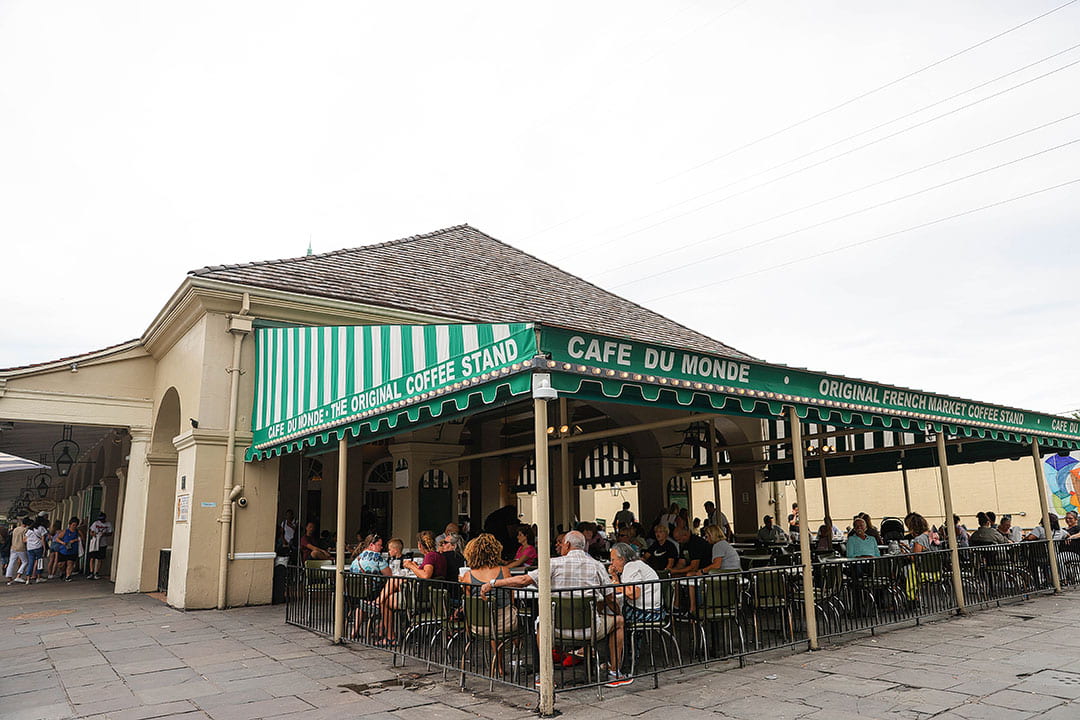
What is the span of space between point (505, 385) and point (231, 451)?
696 centimetres

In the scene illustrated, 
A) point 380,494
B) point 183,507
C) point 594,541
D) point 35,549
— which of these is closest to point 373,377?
point 594,541

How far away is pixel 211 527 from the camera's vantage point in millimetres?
11000

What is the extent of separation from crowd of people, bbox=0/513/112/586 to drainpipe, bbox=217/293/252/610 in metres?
7.93

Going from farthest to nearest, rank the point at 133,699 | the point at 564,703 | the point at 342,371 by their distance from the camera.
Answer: the point at 342,371 → the point at 133,699 → the point at 564,703

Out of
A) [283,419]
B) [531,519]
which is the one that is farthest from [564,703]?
[531,519]

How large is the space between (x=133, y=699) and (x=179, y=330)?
8.27 metres

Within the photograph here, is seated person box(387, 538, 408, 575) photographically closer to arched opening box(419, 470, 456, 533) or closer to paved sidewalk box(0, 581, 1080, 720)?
paved sidewalk box(0, 581, 1080, 720)

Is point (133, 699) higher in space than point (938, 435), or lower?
lower

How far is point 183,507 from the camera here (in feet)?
37.4

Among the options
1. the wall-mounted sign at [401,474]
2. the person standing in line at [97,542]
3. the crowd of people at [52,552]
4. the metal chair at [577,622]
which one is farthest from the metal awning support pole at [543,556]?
the person standing in line at [97,542]

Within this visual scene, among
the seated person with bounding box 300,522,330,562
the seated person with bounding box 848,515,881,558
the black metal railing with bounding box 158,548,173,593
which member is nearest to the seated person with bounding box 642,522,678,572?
the seated person with bounding box 848,515,881,558

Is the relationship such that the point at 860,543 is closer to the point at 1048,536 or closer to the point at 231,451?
the point at 1048,536

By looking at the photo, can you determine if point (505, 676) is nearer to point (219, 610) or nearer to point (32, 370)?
point (219, 610)

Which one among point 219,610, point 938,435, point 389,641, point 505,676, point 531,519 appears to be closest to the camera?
point 505,676
